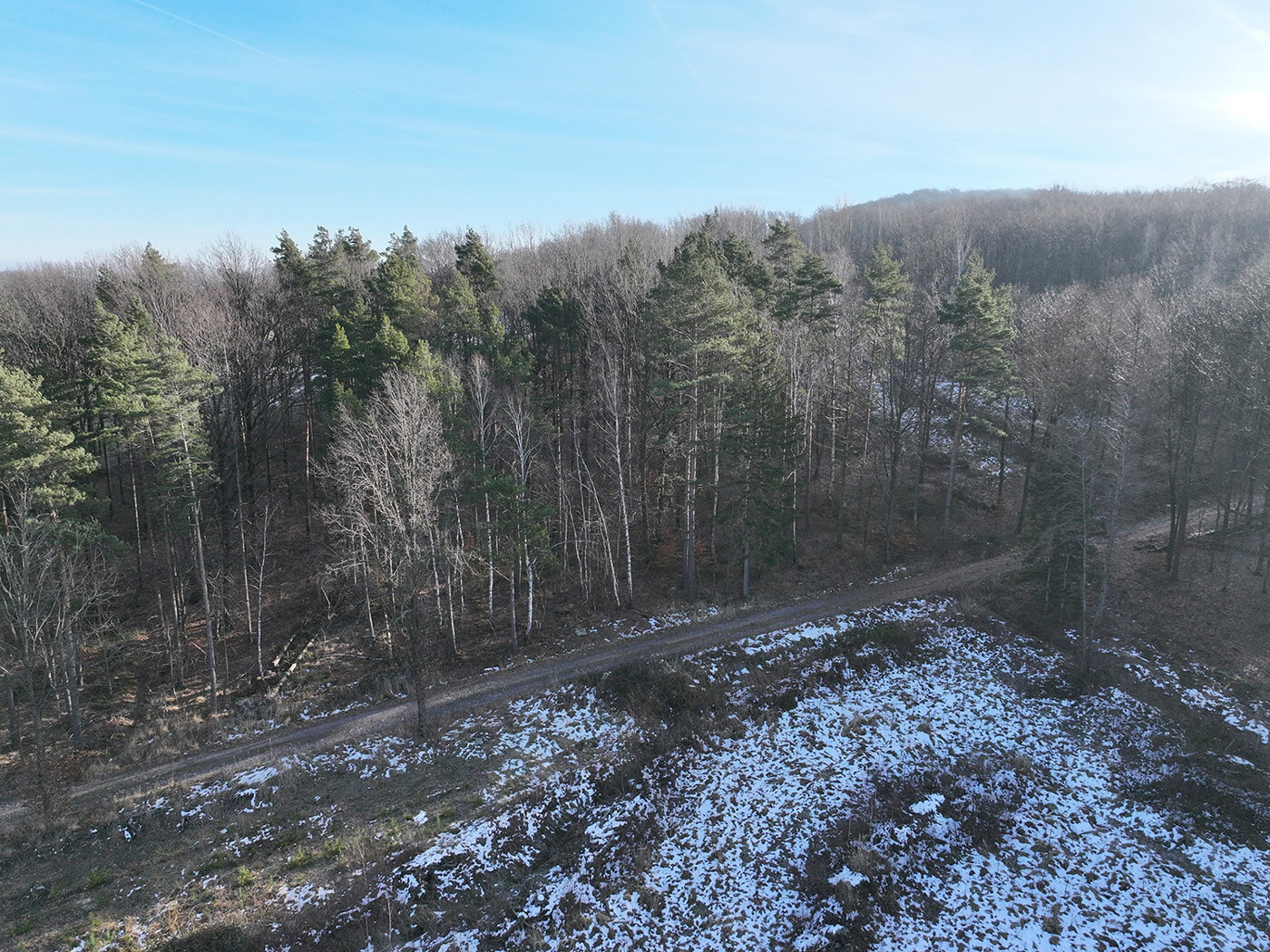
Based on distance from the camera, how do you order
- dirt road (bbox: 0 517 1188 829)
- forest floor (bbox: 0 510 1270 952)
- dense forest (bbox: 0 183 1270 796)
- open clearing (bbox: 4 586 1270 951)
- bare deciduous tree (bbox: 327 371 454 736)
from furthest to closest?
dense forest (bbox: 0 183 1270 796), bare deciduous tree (bbox: 327 371 454 736), dirt road (bbox: 0 517 1188 829), forest floor (bbox: 0 510 1270 952), open clearing (bbox: 4 586 1270 951)

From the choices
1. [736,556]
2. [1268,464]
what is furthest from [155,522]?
[1268,464]

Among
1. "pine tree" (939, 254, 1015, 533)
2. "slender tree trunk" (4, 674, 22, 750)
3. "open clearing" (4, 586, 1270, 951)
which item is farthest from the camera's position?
"pine tree" (939, 254, 1015, 533)

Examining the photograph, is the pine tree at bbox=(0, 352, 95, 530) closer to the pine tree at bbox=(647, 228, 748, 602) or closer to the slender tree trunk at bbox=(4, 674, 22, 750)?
the slender tree trunk at bbox=(4, 674, 22, 750)

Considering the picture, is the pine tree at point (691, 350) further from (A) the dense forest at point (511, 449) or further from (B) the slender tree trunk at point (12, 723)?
(B) the slender tree trunk at point (12, 723)

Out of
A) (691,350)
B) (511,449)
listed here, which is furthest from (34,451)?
(691,350)

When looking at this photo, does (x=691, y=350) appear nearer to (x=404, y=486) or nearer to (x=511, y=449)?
(x=511, y=449)

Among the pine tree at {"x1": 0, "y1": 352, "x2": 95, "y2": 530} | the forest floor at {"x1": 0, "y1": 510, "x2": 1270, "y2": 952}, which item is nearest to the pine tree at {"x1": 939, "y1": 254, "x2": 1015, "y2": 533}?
the forest floor at {"x1": 0, "y1": 510, "x2": 1270, "y2": 952}
